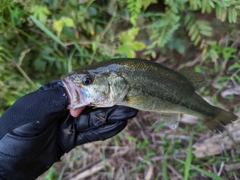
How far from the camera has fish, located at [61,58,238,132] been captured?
5.73ft

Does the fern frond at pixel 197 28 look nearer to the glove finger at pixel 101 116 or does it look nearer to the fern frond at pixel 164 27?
the fern frond at pixel 164 27

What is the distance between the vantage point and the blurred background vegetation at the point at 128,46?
2.68 meters

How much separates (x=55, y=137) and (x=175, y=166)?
131 centimetres

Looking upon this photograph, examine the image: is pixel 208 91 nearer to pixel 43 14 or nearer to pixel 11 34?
pixel 43 14

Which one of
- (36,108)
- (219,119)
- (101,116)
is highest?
(36,108)

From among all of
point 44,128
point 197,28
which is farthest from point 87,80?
point 197,28

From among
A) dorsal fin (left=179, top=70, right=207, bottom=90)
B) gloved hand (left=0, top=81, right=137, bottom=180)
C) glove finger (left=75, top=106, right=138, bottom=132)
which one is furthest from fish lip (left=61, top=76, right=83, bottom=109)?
dorsal fin (left=179, top=70, right=207, bottom=90)

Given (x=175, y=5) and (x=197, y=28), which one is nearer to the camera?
(x=175, y=5)

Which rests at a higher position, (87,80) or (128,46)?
(87,80)

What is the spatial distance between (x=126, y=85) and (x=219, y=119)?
84cm

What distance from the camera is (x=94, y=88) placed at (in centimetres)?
A: 176

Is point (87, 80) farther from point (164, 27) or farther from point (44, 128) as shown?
point (164, 27)

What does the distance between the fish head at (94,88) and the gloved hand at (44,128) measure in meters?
0.13

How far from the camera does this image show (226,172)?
8.42 ft
